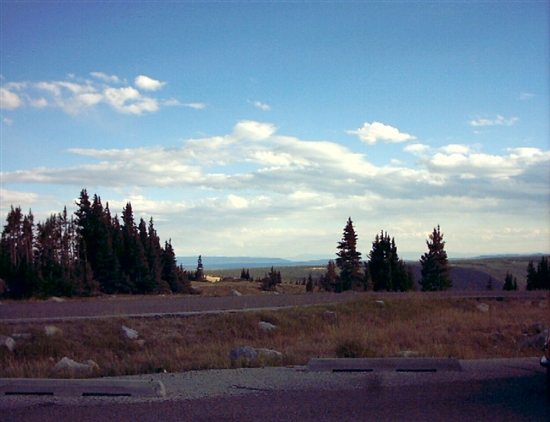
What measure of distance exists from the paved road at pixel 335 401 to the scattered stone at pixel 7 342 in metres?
10.1

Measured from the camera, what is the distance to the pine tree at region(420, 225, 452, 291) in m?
53.4

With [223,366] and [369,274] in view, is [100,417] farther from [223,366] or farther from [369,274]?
[369,274]

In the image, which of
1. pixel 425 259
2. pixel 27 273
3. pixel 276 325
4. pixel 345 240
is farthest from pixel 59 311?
pixel 425 259

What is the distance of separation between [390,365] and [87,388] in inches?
186

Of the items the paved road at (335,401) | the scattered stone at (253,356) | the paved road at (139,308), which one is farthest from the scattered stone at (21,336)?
the paved road at (335,401)

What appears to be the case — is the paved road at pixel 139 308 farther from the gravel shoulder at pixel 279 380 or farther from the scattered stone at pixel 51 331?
the gravel shoulder at pixel 279 380

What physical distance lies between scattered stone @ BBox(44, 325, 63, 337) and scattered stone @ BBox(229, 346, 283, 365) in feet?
28.6

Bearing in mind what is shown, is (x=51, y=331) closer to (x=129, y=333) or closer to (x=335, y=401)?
(x=129, y=333)

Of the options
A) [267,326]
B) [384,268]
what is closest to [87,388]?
[267,326]

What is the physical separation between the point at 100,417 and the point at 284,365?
4378mm

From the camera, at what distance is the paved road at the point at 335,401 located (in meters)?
7.56

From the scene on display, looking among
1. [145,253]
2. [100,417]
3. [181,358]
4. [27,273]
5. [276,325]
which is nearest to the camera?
[100,417]

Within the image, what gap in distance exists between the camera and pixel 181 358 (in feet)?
41.9

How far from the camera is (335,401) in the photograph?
8.24 meters
